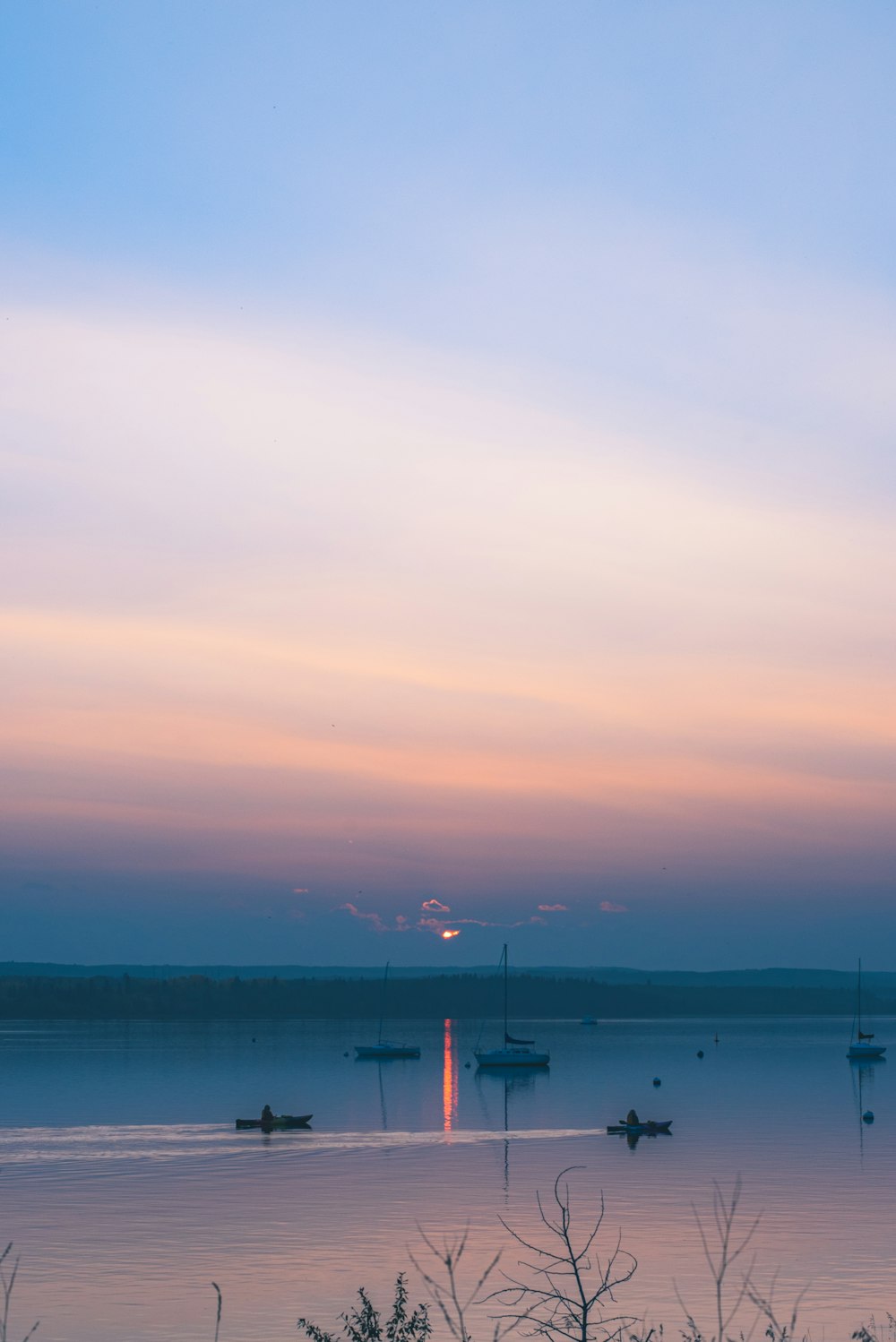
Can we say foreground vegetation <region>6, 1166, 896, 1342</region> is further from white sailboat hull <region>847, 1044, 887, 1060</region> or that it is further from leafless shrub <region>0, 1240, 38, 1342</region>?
A: white sailboat hull <region>847, 1044, 887, 1060</region>

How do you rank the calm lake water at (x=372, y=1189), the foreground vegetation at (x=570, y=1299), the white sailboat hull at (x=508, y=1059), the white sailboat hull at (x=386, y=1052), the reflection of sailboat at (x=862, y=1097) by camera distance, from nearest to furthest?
the foreground vegetation at (x=570, y=1299)
the calm lake water at (x=372, y=1189)
the reflection of sailboat at (x=862, y=1097)
the white sailboat hull at (x=508, y=1059)
the white sailboat hull at (x=386, y=1052)

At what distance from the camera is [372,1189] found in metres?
69.4

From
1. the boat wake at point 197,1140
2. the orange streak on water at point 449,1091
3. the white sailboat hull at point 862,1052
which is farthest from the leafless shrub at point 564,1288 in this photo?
the white sailboat hull at point 862,1052

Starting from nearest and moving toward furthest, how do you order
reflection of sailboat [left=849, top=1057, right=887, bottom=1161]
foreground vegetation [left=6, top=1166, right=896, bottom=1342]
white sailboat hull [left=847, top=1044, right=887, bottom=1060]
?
foreground vegetation [left=6, top=1166, right=896, bottom=1342] < reflection of sailboat [left=849, top=1057, right=887, bottom=1161] < white sailboat hull [left=847, top=1044, right=887, bottom=1060]

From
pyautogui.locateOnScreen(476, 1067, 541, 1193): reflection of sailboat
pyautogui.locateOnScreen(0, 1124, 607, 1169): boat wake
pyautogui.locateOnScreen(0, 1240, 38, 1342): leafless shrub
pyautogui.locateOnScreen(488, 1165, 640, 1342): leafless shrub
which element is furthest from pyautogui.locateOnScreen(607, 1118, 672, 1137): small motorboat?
pyautogui.locateOnScreen(0, 1240, 38, 1342): leafless shrub

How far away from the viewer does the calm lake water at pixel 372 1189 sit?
146ft

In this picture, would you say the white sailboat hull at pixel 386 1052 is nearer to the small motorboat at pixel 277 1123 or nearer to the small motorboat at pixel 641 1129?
the small motorboat at pixel 277 1123

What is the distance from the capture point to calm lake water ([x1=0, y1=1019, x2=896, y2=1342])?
44500mm

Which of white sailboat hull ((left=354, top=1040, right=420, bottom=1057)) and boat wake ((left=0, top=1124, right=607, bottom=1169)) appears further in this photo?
white sailboat hull ((left=354, top=1040, right=420, bottom=1057))

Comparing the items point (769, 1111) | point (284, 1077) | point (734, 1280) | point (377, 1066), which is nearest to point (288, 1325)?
point (734, 1280)

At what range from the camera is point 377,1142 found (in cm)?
9150

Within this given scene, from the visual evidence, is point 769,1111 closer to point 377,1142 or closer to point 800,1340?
point 377,1142

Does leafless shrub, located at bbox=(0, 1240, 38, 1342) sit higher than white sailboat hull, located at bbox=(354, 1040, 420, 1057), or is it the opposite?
white sailboat hull, located at bbox=(354, 1040, 420, 1057)

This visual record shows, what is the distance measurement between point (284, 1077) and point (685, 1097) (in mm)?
42346
